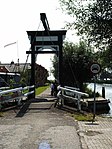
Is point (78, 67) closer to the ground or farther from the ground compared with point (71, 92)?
farther from the ground

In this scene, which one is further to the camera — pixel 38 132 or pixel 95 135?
pixel 38 132

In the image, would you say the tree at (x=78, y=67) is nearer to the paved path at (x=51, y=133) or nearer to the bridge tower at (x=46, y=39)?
the bridge tower at (x=46, y=39)

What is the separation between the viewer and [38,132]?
36.1 feet

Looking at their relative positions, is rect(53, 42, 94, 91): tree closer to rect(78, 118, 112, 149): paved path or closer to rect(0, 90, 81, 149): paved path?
rect(0, 90, 81, 149): paved path

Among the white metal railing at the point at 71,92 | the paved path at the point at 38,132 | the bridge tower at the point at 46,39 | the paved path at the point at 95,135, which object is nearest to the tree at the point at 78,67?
the bridge tower at the point at 46,39

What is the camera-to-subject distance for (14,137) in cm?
1016

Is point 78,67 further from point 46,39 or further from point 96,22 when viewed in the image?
point 96,22

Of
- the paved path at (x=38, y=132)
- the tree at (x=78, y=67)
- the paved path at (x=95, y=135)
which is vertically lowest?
the paved path at (x=95, y=135)

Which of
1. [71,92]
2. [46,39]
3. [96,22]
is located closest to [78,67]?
[46,39]

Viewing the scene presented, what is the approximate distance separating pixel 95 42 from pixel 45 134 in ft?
16.9

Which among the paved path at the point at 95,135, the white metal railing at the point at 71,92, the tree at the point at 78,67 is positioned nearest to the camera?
the paved path at the point at 95,135

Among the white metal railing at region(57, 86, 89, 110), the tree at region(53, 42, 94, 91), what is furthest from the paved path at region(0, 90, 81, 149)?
the tree at region(53, 42, 94, 91)

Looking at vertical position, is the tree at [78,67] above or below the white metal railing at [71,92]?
above

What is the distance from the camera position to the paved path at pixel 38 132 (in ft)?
29.9
